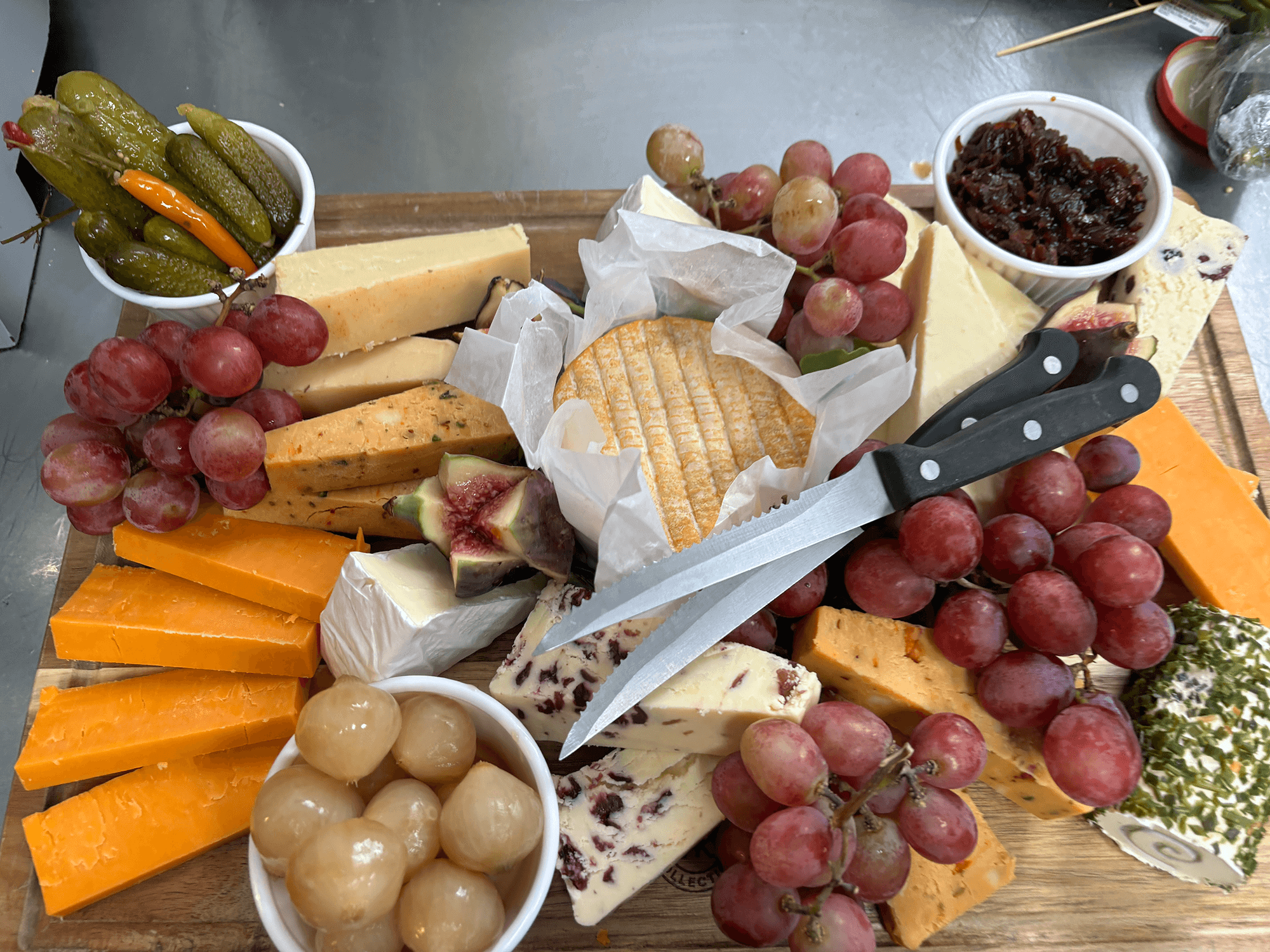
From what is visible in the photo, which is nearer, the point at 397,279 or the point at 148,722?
the point at 148,722

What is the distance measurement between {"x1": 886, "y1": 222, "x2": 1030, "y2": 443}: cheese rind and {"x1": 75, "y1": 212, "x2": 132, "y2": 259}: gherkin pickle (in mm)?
891

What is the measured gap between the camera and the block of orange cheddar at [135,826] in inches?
30.5

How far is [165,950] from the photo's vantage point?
801mm

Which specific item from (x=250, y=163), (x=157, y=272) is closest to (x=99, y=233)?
(x=157, y=272)

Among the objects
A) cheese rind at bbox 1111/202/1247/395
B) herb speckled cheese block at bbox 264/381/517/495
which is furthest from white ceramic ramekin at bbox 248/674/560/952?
cheese rind at bbox 1111/202/1247/395

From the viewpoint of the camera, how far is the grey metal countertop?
1.45 metres

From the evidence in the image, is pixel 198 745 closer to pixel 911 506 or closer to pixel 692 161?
pixel 911 506

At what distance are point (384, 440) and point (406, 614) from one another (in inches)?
8.5

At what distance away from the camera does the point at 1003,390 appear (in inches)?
32.2

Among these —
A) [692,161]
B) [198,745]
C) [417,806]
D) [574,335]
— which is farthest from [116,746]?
[692,161]

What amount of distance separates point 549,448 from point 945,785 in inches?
18.1

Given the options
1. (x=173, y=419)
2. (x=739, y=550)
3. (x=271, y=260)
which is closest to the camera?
(x=739, y=550)

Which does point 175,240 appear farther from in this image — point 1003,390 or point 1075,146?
point 1075,146

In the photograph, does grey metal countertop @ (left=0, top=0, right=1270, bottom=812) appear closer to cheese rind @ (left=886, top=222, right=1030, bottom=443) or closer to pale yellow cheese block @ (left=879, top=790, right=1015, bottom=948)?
cheese rind @ (left=886, top=222, right=1030, bottom=443)
